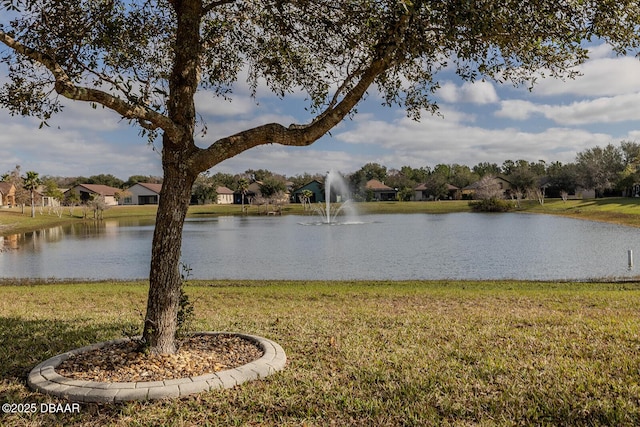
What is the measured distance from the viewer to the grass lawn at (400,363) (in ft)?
12.9

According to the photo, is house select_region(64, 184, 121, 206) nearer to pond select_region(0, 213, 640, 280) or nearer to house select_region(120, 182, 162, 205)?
house select_region(120, 182, 162, 205)

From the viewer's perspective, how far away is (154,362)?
4.96m

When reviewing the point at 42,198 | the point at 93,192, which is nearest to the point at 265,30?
the point at 42,198

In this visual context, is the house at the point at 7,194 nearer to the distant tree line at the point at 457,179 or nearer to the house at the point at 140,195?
the distant tree line at the point at 457,179

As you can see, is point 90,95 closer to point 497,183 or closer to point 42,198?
point 42,198

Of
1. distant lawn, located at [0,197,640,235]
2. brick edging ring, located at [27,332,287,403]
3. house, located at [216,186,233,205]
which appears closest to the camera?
brick edging ring, located at [27,332,287,403]

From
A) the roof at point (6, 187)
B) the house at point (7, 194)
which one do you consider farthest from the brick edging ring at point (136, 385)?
the roof at point (6, 187)

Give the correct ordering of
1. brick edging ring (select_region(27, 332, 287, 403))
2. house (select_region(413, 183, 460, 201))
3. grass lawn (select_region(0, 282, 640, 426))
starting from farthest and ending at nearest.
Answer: house (select_region(413, 183, 460, 201)) → brick edging ring (select_region(27, 332, 287, 403)) → grass lawn (select_region(0, 282, 640, 426))

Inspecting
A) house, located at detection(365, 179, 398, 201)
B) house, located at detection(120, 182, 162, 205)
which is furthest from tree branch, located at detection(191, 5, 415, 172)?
house, located at detection(365, 179, 398, 201)

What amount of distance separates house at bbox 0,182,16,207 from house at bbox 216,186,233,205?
35.9m

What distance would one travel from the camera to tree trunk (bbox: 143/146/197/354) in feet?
16.4

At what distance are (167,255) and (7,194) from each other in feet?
292

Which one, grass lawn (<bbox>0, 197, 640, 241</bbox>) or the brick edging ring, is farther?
grass lawn (<bbox>0, 197, 640, 241</bbox>)

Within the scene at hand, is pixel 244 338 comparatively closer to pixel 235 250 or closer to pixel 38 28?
pixel 38 28
